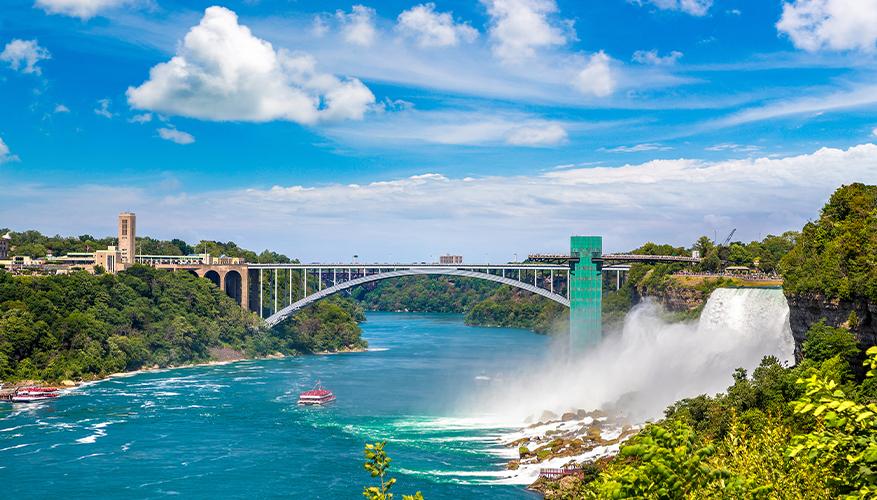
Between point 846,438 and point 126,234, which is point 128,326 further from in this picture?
point 846,438

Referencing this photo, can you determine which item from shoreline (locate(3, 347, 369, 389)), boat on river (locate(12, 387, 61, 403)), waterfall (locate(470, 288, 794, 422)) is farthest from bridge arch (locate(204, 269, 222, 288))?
waterfall (locate(470, 288, 794, 422))

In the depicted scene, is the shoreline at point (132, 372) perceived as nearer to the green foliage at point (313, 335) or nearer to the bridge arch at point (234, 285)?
the green foliage at point (313, 335)

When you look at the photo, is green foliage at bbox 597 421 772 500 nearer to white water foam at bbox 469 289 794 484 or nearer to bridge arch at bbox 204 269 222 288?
white water foam at bbox 469 289 794 484

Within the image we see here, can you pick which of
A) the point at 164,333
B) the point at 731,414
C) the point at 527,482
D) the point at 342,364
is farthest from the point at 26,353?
the point at 731,414

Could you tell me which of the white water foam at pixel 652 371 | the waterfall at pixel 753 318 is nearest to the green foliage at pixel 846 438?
the white water foam at pixel 652 371

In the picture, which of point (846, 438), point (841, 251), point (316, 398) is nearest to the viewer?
point (846, 438)

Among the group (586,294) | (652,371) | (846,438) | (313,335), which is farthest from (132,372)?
(846,438)
